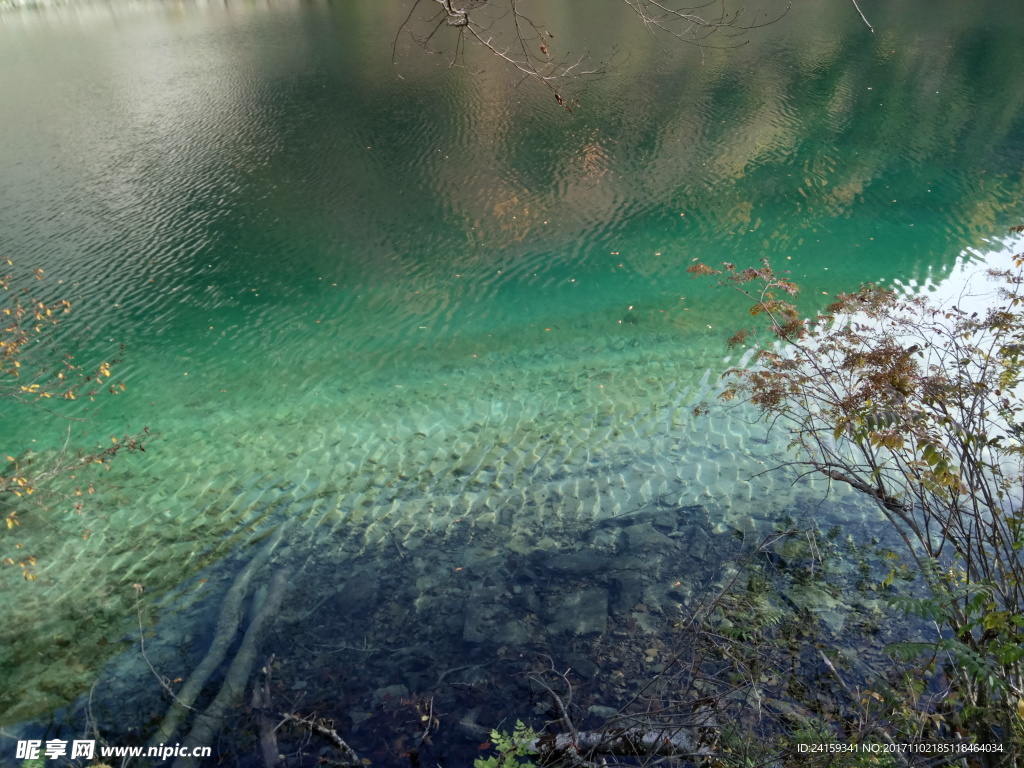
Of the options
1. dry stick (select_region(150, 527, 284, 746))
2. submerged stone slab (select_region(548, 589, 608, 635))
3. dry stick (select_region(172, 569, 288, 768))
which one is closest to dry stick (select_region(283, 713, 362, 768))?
dry stick (select_region(172, 569, 288, 768))

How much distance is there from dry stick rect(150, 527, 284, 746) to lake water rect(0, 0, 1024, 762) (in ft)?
0.47

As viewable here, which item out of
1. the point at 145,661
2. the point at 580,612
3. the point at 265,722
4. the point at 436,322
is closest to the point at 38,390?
the point at 145,661

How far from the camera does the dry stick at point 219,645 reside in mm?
4906

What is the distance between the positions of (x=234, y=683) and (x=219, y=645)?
1.58 feet

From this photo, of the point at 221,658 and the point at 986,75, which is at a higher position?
the point at 986,75

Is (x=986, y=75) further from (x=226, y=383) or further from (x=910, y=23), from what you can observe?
(x=226, y=383)

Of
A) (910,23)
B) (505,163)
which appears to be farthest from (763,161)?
(910,23)

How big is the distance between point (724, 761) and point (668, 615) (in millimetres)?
1417

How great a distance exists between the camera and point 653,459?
24.4ft

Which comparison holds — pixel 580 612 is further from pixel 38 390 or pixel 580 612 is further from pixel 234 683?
pixel 38 390

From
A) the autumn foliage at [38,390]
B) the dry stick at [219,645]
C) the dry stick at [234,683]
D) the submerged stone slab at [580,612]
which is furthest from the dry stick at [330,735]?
the autumn foliage at [38,390]

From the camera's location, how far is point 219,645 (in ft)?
18.1

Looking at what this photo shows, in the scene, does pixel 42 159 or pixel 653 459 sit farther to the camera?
pixel 42 159

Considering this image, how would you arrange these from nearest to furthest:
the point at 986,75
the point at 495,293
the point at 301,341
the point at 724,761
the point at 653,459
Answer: the point at 724,761 < the point at 653,459 < the point at 301,341 < the point at 495,293 < the point at 986,75
